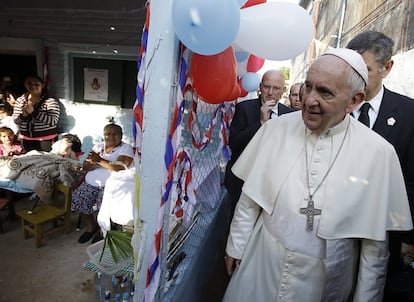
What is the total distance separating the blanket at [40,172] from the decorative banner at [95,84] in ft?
8.16

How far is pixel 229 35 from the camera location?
1.29m

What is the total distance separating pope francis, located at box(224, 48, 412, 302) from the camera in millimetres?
1338

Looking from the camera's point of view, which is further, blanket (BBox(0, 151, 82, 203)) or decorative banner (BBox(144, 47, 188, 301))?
blanket (BBox(0, 151, 82, 203))

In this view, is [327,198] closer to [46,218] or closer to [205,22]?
[205,22]

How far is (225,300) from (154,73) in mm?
1316

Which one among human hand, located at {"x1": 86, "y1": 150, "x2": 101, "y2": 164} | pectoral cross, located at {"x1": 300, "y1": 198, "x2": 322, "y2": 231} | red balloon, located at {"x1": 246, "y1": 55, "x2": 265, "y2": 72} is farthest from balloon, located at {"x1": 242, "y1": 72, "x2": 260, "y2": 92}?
human hand, located at {"x1": 86, "y1": 150, "x2": 101, "y2": 164}

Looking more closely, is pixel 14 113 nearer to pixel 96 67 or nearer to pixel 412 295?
pixel 96 67

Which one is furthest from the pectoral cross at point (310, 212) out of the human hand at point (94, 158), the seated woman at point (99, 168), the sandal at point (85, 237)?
the sandal at point (85, 237)

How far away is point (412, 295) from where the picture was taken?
1.48 meters

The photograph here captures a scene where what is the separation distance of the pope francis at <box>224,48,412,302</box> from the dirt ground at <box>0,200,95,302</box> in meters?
1.95

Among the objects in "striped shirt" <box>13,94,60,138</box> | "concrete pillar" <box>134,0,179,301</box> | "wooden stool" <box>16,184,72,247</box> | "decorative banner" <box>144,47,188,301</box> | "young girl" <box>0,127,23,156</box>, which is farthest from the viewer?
"striped shirt" <box>13,94,60,138</box>

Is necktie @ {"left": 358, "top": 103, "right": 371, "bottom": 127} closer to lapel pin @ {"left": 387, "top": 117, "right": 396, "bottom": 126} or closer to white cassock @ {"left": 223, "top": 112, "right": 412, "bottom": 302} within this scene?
lapel pin @ {"left": 387, "top": 117, "right": 396, "bottom": 126}

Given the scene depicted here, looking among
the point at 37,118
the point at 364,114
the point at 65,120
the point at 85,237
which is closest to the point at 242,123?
the point at 364,114

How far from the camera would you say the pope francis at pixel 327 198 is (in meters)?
1.34
